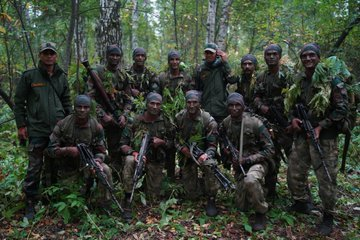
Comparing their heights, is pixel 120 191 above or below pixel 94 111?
below

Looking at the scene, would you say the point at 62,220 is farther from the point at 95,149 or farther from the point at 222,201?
the point at 222,201

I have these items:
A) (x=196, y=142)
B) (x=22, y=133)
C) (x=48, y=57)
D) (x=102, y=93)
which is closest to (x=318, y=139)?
(x=196, y=142)

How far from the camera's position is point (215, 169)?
5812 millimetres

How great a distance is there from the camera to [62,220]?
5.51 metres

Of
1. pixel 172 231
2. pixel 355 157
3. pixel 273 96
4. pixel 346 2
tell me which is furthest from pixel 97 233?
pixel 346 2

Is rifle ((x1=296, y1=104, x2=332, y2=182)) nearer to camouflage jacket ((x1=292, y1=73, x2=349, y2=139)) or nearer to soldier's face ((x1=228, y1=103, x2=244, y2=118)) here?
camouflage jacket ((x1=292, y1=73, x2=349, y2=139))

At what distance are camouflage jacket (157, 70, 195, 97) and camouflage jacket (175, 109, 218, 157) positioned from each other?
0.80 metres

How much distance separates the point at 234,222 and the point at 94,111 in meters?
3.16

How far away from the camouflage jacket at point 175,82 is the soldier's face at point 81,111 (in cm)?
207

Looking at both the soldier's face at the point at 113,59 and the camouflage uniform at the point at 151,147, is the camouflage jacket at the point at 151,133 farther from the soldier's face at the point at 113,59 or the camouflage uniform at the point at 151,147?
the soldier's face at the point at 113,59

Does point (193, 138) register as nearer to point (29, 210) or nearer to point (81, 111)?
point (81, 111)

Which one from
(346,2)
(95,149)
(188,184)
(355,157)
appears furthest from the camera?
(346,2)

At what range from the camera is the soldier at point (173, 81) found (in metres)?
7.02

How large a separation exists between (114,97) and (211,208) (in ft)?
9.39
